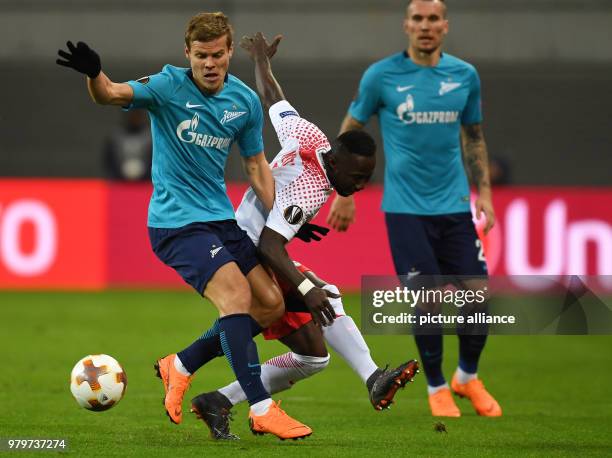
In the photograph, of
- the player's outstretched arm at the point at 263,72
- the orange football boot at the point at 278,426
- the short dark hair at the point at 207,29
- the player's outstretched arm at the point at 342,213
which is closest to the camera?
the orange football boot at the point at 278,426

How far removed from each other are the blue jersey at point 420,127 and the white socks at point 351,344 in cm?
142

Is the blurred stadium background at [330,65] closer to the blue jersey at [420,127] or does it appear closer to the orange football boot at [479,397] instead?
the blue jersey at [420,127]

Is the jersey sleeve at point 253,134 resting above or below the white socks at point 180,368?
above

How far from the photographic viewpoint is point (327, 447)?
6.31 metres

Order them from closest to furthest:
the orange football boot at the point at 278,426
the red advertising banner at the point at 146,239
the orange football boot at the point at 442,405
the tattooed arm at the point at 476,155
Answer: the orange football boot at the point at 278,426 < the orange football boot at the point at 442,405 < the tattooed arm at the point at 476,155 < the red advertising banner at the point at 146,239

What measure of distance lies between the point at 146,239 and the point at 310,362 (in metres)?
8.28

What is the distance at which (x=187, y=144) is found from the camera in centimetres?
648

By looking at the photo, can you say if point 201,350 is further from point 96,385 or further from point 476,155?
point 476,155

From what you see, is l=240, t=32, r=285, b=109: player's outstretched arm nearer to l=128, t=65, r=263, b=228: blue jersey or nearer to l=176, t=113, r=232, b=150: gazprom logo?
l=128, t=65, r=263, b=228: blue jersey

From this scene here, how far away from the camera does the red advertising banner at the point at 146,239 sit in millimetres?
14328

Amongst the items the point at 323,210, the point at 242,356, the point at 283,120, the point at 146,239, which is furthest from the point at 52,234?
the point at 242,356

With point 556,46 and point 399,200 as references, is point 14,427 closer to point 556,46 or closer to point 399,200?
point 399,200

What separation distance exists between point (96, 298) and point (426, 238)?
24.3ft

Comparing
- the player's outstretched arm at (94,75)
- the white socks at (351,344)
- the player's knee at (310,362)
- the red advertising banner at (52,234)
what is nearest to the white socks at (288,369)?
the player's knee at (310,362)
